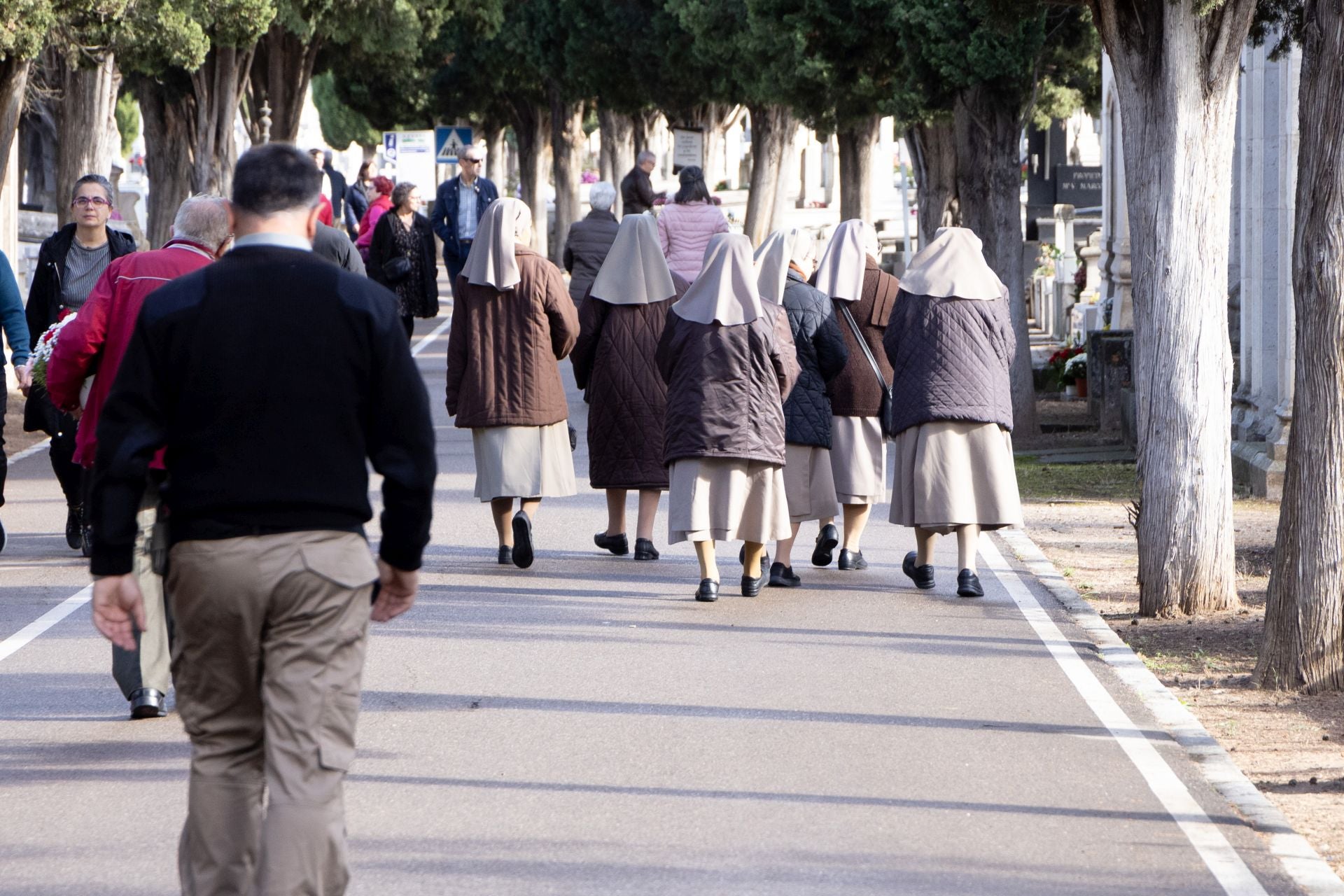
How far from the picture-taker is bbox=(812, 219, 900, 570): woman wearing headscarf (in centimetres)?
1086

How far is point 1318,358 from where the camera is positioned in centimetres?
810

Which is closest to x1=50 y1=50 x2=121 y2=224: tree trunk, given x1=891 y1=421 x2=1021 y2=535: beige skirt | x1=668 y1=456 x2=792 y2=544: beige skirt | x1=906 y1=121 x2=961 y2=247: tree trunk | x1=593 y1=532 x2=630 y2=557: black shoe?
x1=906 y1=121 x2=961 y2=247: tree trunk

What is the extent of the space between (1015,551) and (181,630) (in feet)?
27.4

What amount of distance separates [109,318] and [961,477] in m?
4.67

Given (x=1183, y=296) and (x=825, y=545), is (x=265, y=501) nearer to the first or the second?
(x=1183, y=296)

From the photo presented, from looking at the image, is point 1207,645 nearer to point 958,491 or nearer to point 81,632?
point 958,491

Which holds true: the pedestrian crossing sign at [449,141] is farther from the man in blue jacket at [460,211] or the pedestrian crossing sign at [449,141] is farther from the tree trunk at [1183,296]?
the tree trunk at [1183,296]

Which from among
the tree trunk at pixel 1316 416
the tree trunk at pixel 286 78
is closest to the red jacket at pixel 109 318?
the tree trunk at pixel 1316 416

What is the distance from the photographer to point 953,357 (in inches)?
391

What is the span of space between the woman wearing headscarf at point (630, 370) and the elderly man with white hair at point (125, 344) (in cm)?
411

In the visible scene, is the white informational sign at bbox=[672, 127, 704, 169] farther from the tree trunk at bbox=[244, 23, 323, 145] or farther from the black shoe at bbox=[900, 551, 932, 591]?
the black shoe at bbox=[900, 551, 932, 591]

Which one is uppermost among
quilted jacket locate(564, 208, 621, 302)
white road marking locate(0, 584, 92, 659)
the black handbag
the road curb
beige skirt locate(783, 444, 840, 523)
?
quilted jacket locate(564, 208, 621, 302)

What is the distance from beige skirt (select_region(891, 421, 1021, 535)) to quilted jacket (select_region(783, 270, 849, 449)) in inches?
24.0

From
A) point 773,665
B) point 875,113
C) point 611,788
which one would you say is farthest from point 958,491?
point 875,113
